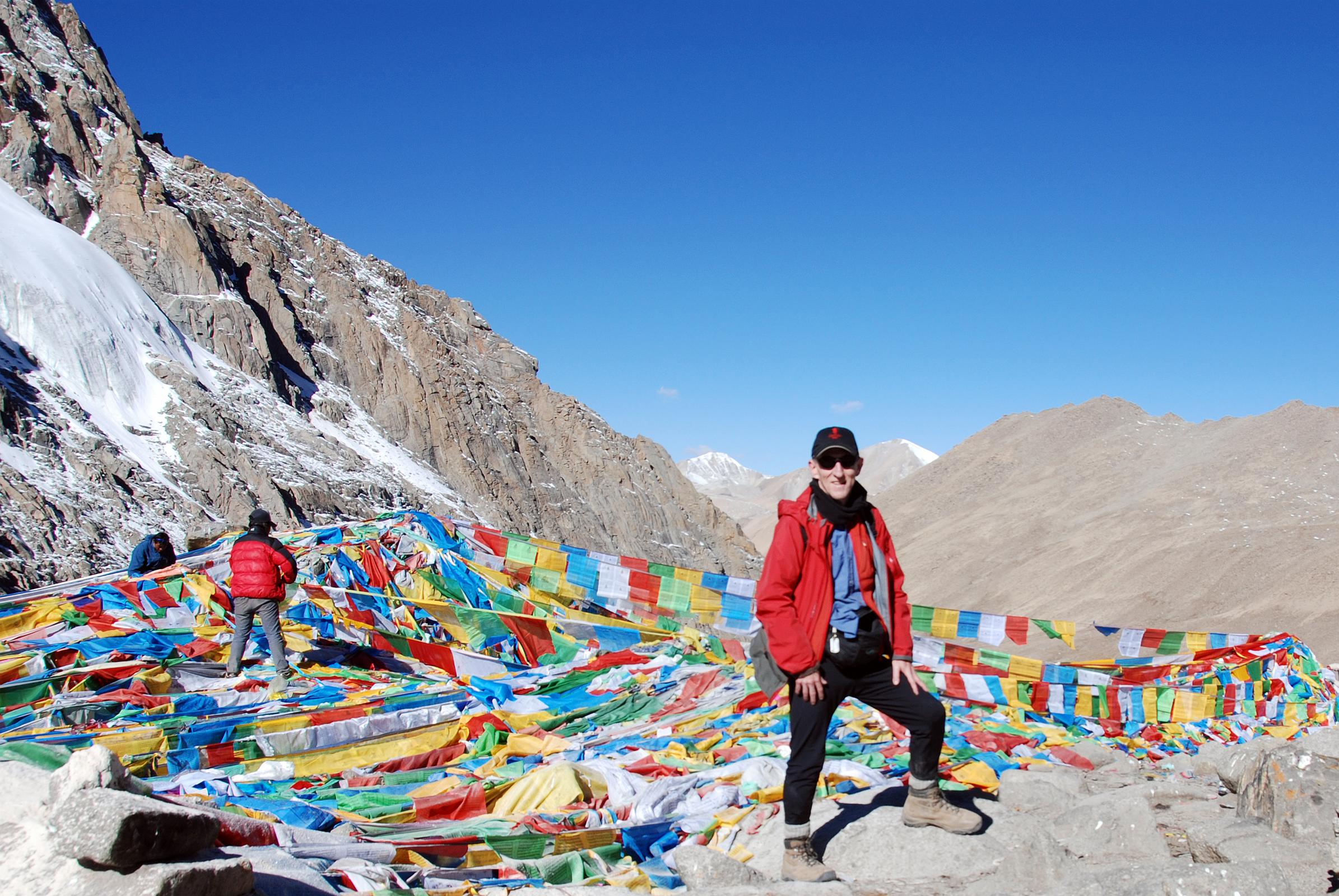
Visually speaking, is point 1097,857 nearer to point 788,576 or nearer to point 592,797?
point 788,576

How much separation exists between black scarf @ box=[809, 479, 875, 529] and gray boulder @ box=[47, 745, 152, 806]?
2528mm

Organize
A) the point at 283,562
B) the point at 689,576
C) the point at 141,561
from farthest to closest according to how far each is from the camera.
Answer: the point at 689,576 < the point at 141,561 < the point at 283,562

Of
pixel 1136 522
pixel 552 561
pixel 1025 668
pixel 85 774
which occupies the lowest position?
pixel 1025 668

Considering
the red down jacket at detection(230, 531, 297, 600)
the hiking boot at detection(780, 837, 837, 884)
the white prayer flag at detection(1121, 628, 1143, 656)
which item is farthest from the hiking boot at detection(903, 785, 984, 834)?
Result: the white prayer flag at detection(1121, 628, 1143, 656)

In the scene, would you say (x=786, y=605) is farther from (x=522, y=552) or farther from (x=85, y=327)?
(x=85, y=327)

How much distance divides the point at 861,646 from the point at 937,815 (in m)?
0.87

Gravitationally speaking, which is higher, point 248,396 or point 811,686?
point 248,396

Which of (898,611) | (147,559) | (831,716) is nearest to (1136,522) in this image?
(147,559)

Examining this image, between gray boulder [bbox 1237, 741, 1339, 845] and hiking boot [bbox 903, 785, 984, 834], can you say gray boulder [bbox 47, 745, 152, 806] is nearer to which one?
hiking boot [bbox 903, 785, 984, 834]

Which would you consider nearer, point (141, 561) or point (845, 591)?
point (845, 591)

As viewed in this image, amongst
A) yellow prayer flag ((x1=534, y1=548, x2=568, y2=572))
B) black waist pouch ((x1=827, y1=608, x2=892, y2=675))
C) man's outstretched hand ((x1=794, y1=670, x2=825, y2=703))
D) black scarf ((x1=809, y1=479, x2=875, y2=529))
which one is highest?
black scarf ((x1=809, y1=479, x2=875, y2=529))

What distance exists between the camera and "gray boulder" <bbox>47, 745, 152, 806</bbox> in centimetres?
271

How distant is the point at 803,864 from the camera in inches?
152

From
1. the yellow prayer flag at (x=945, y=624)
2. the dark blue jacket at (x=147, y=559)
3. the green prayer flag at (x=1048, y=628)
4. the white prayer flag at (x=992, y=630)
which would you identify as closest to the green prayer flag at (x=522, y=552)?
the dark blue jacket at (x=147, y=559)
